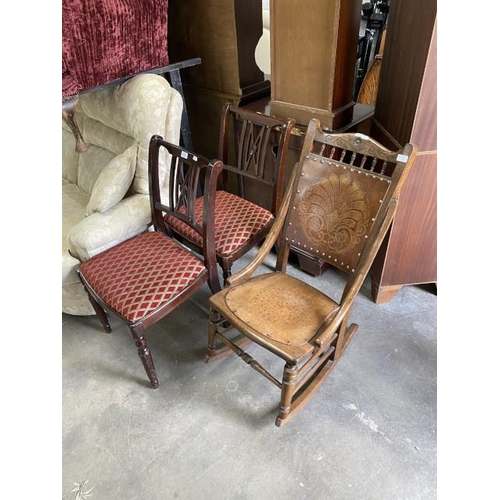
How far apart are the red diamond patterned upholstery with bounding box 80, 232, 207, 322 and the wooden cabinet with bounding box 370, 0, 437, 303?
892 mm

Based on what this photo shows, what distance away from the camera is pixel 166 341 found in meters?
1.83

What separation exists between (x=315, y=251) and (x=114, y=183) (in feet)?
3.17

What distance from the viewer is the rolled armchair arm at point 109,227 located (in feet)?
5.44

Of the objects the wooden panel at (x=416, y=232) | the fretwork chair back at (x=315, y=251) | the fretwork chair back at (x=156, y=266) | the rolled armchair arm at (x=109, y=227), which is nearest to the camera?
the fretwork chair back at (x=315, y=251)

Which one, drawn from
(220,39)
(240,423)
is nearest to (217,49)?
(220,39)

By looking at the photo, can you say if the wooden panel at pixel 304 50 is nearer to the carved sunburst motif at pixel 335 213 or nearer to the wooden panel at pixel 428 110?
the wooden panel at pixel 428 110

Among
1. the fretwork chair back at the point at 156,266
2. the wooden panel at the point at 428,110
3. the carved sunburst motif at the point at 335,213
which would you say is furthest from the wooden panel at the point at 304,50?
the fretwork chair back at the point at 156,266

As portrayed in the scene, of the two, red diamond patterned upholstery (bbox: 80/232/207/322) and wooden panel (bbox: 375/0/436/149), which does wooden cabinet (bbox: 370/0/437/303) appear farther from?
red diamond patterned upholstery (bbox: 80/232/207/322)

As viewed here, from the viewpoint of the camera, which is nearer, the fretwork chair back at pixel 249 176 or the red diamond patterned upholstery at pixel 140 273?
the red diamond patterned upholstery at pixel 140 273

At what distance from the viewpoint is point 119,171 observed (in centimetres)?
178

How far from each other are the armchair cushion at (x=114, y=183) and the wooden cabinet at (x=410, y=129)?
117 centimetres

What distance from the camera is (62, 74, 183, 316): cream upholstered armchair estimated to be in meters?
1.71

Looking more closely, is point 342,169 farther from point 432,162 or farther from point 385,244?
point 385,244

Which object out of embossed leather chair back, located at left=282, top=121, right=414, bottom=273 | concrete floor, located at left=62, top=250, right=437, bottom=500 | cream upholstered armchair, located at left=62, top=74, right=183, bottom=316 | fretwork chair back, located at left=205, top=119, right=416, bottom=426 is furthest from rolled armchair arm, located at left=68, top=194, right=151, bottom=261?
embossed leather chair back, located at left=282, top=121, right=414, bottom=273
